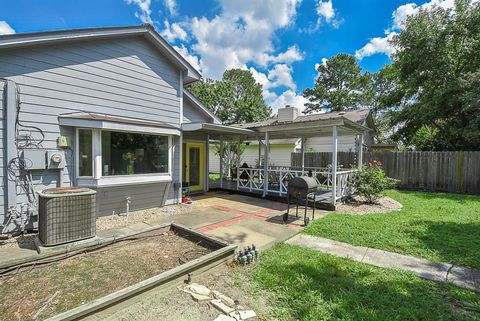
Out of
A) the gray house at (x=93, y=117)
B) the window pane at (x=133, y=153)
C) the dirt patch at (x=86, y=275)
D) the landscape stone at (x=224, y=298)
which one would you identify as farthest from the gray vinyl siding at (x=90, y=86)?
the landscape stone at (x=224, y=298)

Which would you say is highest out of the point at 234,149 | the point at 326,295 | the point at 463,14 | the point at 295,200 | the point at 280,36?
the point at 280,36

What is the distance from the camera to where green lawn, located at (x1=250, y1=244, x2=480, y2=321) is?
103 inches

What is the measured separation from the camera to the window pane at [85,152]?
5.64m

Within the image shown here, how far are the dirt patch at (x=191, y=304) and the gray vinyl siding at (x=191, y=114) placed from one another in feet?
21.3

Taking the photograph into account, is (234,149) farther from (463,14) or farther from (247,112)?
(463,14)

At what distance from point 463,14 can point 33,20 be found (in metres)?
21.4

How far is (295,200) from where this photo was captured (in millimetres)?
6496

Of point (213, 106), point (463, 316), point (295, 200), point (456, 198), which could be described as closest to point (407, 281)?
point (463, 316)

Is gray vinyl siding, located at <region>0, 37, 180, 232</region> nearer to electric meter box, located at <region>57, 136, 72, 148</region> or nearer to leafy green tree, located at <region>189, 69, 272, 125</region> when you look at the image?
electric meter box, located at <region>57, 136, 72, 148</region>

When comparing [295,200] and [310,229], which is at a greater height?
[295,200]

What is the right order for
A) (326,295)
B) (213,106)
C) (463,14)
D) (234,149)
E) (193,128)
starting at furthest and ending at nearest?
1. (213,106)
2. (234,149)
3. (463,14)
4. (193,128)
5. (326,295)

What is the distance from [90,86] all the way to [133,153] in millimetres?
1954

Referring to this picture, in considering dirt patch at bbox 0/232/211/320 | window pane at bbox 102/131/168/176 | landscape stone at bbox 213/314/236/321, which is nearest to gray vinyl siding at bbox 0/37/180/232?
window pane at bbox 102/131/168/176

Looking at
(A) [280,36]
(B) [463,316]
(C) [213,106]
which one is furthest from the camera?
(C) [213,106]
